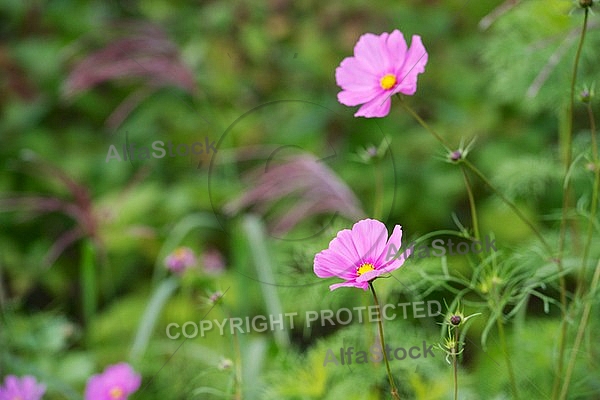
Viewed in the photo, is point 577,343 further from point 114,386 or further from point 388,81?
point 114,386

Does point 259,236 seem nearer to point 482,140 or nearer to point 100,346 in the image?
point 100,346

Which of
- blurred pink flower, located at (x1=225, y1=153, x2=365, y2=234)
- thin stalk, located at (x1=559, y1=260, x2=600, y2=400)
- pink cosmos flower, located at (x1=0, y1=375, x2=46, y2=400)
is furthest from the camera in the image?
blurred pink flower, located at (x1=225, y1=153, x2=365, y2=234)

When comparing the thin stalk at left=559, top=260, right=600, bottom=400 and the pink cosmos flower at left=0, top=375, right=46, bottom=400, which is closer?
the thin stalk at left=559, top=260, right=600, bottom=400

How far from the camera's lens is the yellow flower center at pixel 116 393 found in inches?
26.2

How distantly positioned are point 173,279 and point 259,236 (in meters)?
0.12

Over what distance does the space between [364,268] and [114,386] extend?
0.43m

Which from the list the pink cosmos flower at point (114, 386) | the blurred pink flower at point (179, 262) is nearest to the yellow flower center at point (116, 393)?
the pink cosmos flower at point (114, 386)

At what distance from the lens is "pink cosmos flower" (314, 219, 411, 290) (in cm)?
34

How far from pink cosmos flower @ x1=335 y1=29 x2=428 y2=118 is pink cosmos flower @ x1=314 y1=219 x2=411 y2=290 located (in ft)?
0.21

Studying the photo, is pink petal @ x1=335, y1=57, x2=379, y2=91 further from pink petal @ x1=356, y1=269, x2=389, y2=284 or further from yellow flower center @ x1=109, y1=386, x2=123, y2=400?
yellow flower center @ x1=109, y1=386, x2=123, y2=400

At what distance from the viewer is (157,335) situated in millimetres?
1131

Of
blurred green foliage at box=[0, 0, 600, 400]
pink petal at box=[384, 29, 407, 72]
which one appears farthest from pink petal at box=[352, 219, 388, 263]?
blurred green foliage at box=[0, 0, 600, 400]

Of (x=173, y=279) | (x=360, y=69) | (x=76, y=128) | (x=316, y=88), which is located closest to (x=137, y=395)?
(x=173, y=279)

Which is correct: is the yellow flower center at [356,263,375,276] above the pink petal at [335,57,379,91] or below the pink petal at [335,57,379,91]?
below
